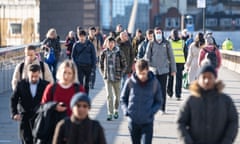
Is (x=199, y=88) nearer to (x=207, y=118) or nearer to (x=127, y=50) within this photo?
(x=207, y=118)

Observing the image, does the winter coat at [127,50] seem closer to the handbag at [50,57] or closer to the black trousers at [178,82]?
the black trousers at [178,82]

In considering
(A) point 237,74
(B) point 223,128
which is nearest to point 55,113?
(B) point 223,128

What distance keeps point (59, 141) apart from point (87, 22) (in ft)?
150

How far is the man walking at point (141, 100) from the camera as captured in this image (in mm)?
8258

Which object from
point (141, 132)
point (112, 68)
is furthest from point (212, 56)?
point (141, 132)

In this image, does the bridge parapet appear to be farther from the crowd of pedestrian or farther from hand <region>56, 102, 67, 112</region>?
hand <region>56, 102, 67, 112</region>

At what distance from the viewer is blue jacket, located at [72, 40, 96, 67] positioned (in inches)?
569

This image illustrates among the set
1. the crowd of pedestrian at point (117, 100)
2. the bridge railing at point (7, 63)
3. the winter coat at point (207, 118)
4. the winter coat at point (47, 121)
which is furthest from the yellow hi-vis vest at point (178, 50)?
the winter coat at point (207, 118)

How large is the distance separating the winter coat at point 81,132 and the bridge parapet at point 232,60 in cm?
2048

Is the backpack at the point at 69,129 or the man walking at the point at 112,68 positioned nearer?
the backpack at the point at 69,129

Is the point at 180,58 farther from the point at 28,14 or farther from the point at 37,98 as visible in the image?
the point at 28,14

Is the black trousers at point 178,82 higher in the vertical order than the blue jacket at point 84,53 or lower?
lower

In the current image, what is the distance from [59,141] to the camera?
6.32 metres

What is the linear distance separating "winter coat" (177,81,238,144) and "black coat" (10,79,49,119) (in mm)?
2320
